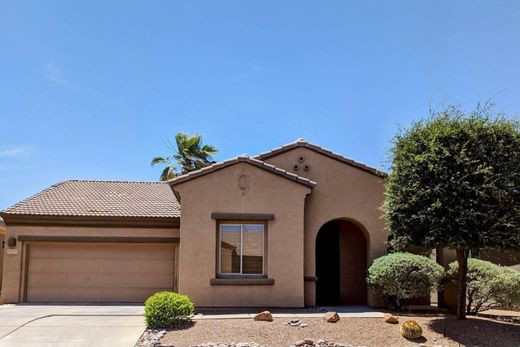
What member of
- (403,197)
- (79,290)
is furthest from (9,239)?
(403,197)

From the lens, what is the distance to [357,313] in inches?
618

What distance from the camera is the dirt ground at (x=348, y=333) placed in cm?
1280

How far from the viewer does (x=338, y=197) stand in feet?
60.5

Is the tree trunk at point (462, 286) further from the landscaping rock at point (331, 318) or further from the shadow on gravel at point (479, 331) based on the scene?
the landscaping rock at point (331, 318)

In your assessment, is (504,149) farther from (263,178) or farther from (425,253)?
(263,178)

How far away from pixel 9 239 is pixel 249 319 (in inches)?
413

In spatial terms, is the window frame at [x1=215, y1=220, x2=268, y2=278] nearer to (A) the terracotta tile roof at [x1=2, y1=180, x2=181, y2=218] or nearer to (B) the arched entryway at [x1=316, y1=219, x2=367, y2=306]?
(A) the terracotta tile roof at [x1=2, y1=180, x2=181, y2=218]

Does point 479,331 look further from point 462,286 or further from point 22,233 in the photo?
point 22,233

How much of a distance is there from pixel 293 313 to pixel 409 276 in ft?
12.2

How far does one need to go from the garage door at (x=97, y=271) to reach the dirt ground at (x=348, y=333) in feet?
19.9

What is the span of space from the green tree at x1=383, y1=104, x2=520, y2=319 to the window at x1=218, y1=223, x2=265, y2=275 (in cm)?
473

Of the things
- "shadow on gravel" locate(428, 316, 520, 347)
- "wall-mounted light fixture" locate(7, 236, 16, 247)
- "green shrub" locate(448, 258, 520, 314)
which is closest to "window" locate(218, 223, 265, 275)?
"shadow on gravel" locate(428, 316, 520, 347)

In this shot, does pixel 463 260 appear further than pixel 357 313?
No

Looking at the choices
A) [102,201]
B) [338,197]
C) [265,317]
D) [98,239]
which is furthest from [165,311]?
[102,201]
